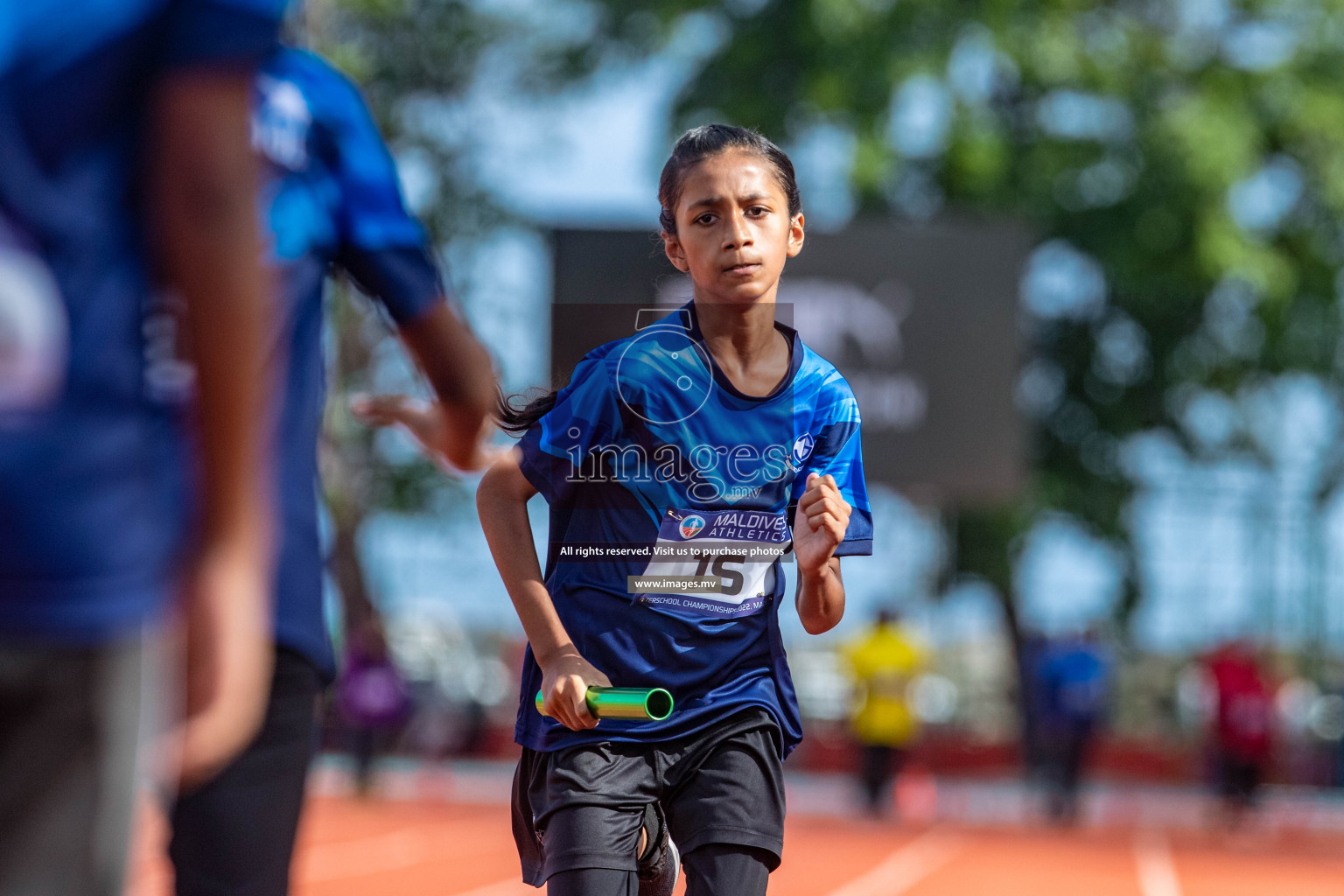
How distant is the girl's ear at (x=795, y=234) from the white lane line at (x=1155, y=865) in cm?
777

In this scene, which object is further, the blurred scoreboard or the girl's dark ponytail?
the blurred scoreboard

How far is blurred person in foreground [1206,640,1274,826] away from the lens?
15.2m

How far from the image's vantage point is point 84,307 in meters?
1.44

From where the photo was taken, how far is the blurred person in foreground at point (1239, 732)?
15180 mm

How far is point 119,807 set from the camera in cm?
143

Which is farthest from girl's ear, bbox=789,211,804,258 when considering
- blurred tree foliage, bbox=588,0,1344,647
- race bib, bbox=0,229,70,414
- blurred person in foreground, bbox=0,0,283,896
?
blurred tree foliage, bbox=588,0,1344,647

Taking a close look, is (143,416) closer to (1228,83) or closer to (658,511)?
(658,511)

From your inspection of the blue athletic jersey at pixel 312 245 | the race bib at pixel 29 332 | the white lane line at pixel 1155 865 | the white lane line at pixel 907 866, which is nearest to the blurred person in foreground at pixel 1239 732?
the white lane line at pixel 1155 865

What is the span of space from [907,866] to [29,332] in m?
9.92

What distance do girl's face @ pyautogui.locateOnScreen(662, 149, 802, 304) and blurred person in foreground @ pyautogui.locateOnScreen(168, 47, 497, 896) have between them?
0.49 metres

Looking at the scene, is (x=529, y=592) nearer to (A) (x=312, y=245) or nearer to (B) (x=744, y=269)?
(B) (x=744, y=269)

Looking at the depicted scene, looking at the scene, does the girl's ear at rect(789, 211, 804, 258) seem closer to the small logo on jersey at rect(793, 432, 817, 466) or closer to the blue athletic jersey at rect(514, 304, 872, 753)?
the blue athletic jersey at rect(514, 304, 872, 753)

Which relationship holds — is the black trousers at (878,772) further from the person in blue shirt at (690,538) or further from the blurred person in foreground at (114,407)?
the blurred person in foreground at (114,407)

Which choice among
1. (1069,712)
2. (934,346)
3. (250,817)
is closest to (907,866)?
(934,346)
